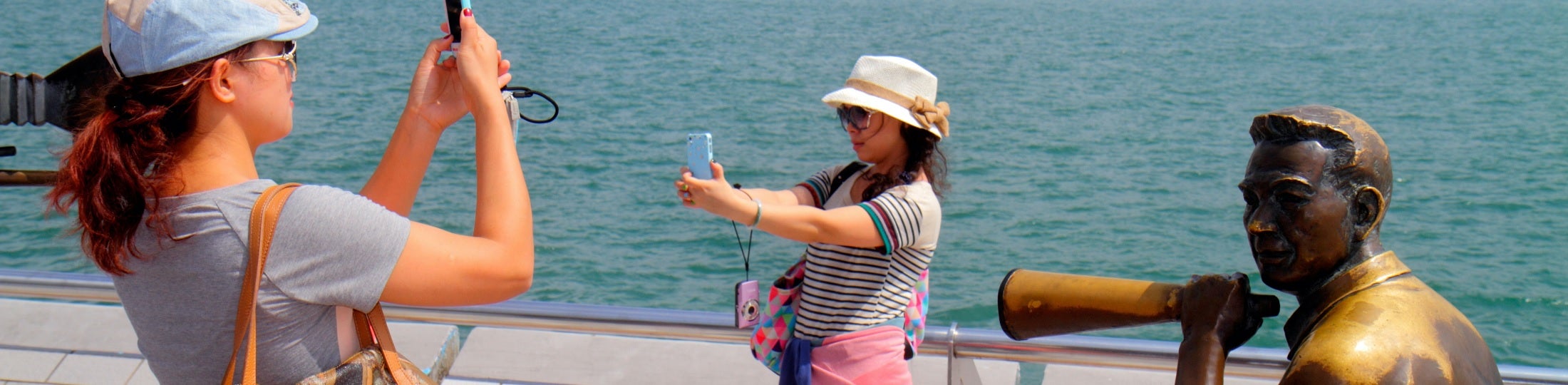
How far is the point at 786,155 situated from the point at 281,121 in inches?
554

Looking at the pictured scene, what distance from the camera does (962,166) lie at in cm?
1581

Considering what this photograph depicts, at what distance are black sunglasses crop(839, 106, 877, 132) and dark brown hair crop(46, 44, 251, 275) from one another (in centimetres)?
149

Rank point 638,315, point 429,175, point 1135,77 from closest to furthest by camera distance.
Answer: point 638,315
point 429,175
point 1135,77

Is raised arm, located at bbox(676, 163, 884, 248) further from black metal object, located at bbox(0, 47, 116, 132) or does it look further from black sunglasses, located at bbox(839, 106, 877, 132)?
black metal object, located at bbox(0, 47, 116, 132)

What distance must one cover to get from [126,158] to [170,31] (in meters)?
0.18

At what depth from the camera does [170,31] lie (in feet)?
5.65

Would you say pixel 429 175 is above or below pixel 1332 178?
below

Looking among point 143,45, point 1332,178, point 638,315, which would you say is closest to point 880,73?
point 638,315

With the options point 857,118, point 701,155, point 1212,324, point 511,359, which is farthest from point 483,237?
point 511,359

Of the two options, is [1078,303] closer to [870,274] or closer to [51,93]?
[870,274]

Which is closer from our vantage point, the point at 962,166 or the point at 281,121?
the point at 281,121

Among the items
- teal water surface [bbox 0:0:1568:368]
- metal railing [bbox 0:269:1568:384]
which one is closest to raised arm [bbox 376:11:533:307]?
metal railing [bbox 0:269:1568:384]

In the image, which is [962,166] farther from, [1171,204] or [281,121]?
[281,121]

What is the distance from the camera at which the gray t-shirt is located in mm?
1713
